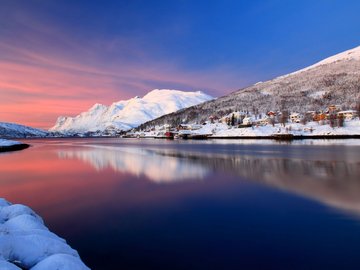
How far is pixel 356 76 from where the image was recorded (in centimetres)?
17350

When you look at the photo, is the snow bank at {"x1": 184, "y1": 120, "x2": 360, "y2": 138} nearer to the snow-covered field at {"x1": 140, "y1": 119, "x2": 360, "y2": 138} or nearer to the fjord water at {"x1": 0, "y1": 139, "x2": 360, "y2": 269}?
the snow-covered field at {"x1": 140, "y1": 119, "x2": 360, "y2": 138}

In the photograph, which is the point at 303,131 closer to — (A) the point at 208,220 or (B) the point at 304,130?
(B) the point at 304,130

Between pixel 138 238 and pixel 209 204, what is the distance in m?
4.56

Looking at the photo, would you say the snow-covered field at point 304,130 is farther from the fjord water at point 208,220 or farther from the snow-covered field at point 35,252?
the snow-covered field at point 35,252

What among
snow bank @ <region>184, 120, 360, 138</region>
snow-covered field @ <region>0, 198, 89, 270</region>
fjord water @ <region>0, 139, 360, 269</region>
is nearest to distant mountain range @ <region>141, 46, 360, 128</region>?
snow bank @ <region>184, 120, 360, 138</region>

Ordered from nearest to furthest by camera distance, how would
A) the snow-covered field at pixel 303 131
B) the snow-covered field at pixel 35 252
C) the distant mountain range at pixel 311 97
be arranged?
1. the snow-covered field at pixel 35 252
2. the snow-covered field at pixel 303 131
3. the distant mountain range at pixel 311 97

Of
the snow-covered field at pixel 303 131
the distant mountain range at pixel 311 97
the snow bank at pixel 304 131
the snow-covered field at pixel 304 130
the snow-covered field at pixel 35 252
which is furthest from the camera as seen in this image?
the distant mountain range at pixel 311 97

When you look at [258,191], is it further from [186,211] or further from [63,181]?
[63,181]

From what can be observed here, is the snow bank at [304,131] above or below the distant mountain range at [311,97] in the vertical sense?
below

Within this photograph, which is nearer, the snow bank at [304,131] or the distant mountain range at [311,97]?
the snow bank at [304,131]

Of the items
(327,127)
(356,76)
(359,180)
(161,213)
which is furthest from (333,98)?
(161,213)

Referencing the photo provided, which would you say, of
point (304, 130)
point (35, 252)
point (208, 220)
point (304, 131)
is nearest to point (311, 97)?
point (304, 130)

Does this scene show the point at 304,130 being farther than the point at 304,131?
Yes

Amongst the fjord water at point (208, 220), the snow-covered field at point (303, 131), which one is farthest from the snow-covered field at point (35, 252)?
the snow-covered field at point (303, 131)
